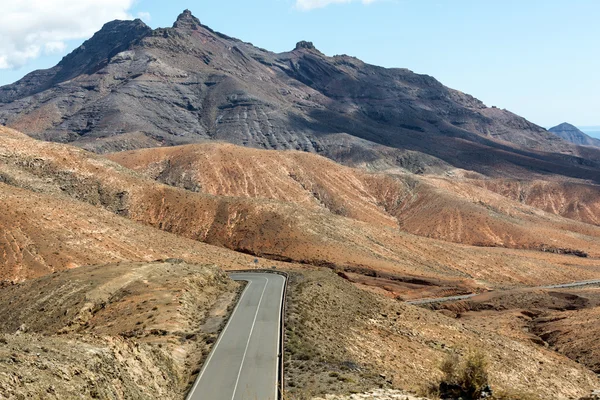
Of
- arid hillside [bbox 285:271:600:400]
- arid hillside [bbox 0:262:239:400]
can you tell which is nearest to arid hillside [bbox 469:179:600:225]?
arid hillside [bbox 285:271:600:400]

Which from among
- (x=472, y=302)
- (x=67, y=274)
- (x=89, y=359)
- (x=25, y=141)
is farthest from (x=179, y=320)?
(x=25, y=141)

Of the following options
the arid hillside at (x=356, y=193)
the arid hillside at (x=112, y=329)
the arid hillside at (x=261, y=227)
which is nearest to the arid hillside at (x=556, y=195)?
the arid hillside at (x=356, y=193)

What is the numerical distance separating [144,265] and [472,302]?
124 ft

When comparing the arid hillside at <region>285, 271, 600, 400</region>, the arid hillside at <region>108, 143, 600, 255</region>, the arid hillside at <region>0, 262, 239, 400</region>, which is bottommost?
the arid hillside at <region>285, 271, 600, 400</region>

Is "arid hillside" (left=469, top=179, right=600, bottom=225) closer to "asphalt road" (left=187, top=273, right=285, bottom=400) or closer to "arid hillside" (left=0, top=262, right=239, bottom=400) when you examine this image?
"arid hillside" (left=0, top=262, right=239, bottom=400)

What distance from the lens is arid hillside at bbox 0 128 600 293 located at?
7494 cm

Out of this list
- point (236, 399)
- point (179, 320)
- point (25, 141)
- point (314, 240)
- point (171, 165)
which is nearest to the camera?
point (236, 399)

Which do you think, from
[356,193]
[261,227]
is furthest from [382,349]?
[356,193]

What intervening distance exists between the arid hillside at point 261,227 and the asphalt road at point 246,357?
123 ft

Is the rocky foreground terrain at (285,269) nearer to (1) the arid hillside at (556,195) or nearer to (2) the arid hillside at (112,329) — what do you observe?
(2) the arid hillside at (112,329)

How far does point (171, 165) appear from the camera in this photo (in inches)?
4788

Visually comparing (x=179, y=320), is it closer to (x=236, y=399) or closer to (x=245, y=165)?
(x=236, y=399)

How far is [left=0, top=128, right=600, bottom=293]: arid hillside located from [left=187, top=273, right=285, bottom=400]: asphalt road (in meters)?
37.4

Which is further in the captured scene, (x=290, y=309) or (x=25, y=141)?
(x=25, y=141)
